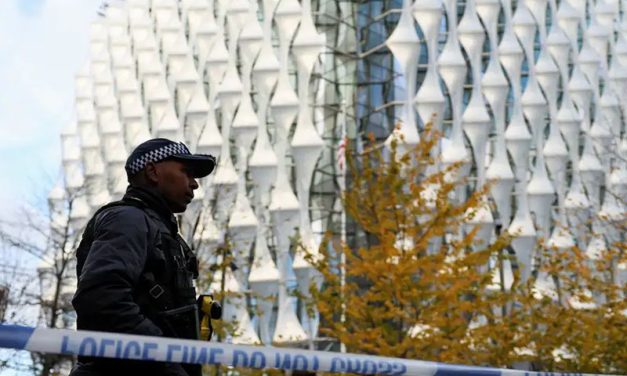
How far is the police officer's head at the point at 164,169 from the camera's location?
4.82 meters

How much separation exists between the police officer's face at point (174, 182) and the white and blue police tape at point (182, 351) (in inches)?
30.9

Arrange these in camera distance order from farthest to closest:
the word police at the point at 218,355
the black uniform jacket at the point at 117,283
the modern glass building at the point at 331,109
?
the modern glass building at the point at 331,109, the black uniform jacket at the point at 117,283, the word police at the point at 218,355

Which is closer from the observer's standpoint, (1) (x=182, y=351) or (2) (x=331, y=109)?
(1) (x=182, y=351)

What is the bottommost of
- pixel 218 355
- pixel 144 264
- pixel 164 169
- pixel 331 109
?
pixel 218 355

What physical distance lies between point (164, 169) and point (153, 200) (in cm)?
16

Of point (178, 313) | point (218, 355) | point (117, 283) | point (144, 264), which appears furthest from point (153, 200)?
point (218, 355)

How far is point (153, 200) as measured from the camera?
4738mm

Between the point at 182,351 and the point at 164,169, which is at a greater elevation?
the point at 164,169

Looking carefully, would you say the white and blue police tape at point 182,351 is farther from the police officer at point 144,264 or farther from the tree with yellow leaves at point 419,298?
the tree with yellow leaves at point 419,298

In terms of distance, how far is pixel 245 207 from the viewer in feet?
163

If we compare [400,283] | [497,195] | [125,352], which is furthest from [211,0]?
[125,352]

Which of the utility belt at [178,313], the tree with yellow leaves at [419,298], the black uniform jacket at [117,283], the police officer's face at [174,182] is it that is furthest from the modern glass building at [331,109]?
the black uniform jacket at [117,283]

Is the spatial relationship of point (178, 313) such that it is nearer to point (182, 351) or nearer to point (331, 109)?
point (182, 351)

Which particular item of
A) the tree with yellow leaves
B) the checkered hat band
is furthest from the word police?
the tree with yellow leaves
